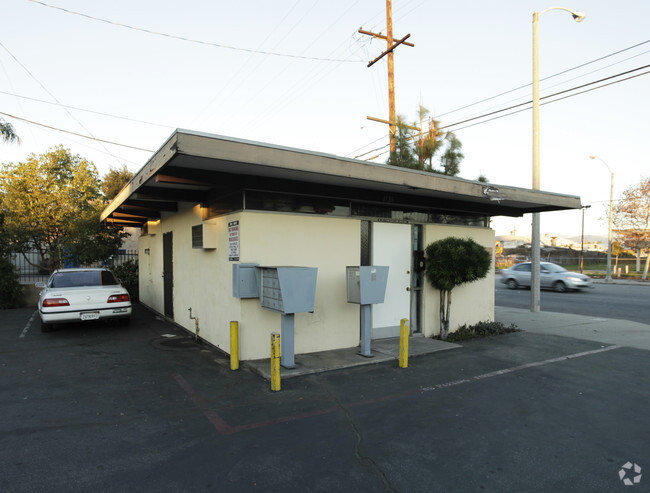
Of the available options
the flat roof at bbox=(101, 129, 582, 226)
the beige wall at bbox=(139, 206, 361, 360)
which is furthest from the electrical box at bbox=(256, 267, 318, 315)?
the flat roof at bbox=(101, 129, 582, 226)

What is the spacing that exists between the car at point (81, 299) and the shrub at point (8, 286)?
4.77 metres

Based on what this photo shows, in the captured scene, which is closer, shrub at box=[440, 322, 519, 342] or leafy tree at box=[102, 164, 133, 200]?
shrub at box=[440, 322, 519, 342]

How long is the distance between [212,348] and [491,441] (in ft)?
16.2

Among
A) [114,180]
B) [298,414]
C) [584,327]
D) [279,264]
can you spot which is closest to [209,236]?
[279,264]

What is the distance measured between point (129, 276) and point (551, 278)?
19.5m

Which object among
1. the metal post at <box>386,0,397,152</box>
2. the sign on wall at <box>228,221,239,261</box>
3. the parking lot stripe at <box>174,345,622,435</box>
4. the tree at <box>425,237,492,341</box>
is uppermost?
the metal post at <box>386,0,397,152</box>

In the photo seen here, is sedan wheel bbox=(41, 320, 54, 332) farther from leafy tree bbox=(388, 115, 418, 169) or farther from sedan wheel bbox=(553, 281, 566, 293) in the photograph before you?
sedan wheel bbox=(553, 281, 566, 293)

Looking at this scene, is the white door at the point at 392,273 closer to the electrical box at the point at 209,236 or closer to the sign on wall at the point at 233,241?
the sign on wall at the point at 233,241

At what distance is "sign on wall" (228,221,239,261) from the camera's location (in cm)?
600

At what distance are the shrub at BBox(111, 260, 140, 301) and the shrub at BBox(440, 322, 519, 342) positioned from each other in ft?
38.1

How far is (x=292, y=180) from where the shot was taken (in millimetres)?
6223

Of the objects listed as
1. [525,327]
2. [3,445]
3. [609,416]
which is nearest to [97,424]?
[3,445]

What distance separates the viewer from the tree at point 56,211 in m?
12.4

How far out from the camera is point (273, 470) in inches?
124
